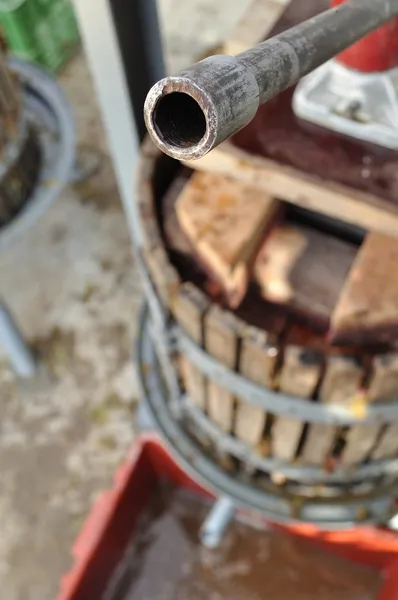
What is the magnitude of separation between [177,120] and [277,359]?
27.5 inches

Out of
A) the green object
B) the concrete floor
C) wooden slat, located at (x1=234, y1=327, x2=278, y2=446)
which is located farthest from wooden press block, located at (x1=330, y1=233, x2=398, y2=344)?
the green object

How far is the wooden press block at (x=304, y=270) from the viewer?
128 centimetres

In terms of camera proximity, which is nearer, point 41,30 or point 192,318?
point 192,318

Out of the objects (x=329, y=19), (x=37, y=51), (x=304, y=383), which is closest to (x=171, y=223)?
(x=304, y=383)

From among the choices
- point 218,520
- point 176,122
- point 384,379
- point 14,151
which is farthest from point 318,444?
point 14,151

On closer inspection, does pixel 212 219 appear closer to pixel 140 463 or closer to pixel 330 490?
pixel 330 490

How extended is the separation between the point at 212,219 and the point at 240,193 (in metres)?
0.09

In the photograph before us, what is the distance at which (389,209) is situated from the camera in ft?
3.67

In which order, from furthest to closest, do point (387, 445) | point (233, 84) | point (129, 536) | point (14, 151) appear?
point (129, 536) < point (14, 151) < point (387, 445) < point (233, 84)

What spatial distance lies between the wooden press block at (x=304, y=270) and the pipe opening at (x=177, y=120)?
798 millimetres

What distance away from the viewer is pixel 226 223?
1.27 meters

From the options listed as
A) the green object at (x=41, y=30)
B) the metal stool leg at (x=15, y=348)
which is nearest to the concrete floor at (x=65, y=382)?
the metal stool leg at (x=15, y=348)

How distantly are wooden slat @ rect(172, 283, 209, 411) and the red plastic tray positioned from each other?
26.7 inches

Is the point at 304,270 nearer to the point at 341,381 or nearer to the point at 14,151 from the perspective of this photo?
the point at 341,381
